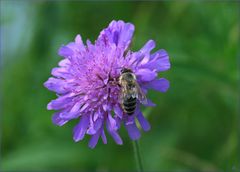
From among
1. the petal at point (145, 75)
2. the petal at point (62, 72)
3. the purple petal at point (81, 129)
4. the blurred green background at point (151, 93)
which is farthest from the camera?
the blurred green background at point (151, 93)

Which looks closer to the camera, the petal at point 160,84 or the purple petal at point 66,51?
the petal at point 160,84

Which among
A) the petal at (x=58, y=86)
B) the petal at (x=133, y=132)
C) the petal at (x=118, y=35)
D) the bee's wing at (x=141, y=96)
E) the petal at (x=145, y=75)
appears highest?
the petal at (x=118, y=35)

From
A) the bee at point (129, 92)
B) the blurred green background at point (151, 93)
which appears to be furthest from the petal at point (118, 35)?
the blurred green background at point (151, 93)

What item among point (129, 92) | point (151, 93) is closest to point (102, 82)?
point (129, 92)

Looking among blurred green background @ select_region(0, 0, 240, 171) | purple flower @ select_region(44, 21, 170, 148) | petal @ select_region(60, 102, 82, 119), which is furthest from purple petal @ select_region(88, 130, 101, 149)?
blurred green background @ select_region(0, 0, 240, 171)

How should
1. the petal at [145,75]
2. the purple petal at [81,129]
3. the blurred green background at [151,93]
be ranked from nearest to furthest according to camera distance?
1. the petal at [145,75]
2. the purple petal at [81,129]
3. the blurred green background at [151,93]

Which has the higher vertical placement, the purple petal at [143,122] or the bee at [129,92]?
the bee at [129,92]

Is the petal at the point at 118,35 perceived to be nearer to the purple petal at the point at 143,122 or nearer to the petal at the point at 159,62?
the petal at the point at 159,62
